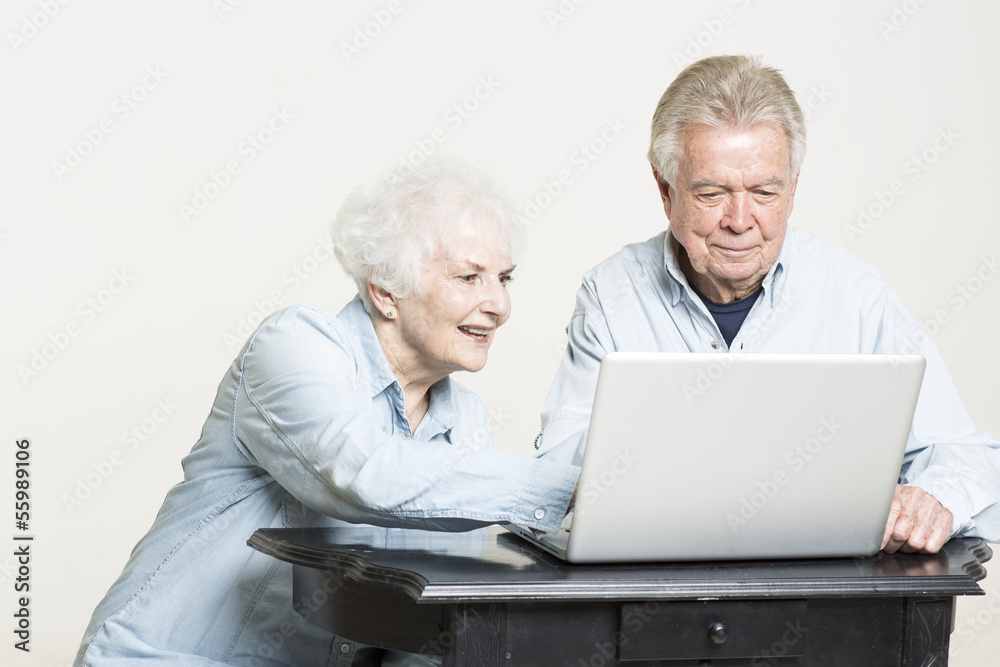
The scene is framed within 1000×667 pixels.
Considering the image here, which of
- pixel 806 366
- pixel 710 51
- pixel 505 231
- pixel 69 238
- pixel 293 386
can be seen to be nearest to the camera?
pixel 806 366

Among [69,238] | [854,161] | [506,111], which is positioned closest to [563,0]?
[506,111]

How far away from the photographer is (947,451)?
2117 mm

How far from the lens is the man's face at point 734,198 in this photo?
236 cm

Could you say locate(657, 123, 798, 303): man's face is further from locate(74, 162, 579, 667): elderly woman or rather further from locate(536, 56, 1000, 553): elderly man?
locate(74, 162, 579, 667): elderly woman

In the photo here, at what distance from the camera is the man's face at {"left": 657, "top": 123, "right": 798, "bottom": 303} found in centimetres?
236

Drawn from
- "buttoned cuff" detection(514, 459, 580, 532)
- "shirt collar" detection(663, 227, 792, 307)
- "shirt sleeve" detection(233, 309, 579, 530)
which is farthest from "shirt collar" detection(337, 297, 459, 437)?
"shirt collar" detection(663, 227, 792, 307)

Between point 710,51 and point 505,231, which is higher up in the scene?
point 710,51

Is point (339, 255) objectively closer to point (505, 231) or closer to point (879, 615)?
point (505, 231)

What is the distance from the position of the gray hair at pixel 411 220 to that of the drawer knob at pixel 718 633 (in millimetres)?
862

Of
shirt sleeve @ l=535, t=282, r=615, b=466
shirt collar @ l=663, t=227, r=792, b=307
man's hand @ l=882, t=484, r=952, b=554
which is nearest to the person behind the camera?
man's hand @ l=882, t=484, r=952, b=554

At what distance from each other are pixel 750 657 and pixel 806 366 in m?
0.41

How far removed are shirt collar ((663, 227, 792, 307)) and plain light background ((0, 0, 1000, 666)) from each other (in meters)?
1.59

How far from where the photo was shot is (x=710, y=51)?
419cm

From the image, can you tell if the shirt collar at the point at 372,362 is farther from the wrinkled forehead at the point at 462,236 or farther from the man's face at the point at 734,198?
the man's face at the point at 734,198
